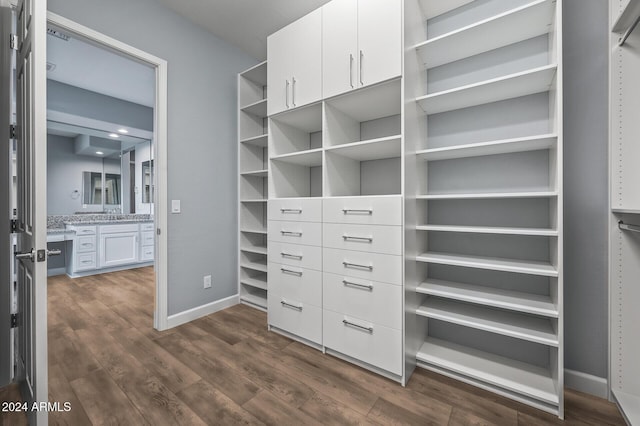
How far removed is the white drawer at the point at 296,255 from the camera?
81.3 inches

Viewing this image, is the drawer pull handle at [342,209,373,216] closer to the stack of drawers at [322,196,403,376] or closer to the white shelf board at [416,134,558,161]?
the stack of drawers at [322,196,403,376]

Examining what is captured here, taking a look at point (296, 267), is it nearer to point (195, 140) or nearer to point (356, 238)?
point (356, 238)

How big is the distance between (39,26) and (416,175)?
2.00 m

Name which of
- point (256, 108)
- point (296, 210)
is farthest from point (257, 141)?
point (296, 210)

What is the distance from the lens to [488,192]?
183cm

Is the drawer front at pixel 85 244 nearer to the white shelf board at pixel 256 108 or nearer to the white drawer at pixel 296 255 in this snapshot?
the white shelf board at pixel 256 108

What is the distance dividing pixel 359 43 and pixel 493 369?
2207 millimetres

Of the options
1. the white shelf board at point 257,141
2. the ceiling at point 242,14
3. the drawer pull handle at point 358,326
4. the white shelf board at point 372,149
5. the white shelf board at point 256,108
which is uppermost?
the ceiling at point 242,14

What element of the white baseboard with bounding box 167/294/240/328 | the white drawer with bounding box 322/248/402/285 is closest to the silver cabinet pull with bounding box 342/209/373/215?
the white drawer with bounding box 322/248/402/285

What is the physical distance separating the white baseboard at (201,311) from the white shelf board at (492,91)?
2597 mm

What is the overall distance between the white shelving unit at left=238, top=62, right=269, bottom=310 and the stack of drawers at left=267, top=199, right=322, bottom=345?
2.03ft

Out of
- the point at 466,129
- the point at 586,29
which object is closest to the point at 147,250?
the point at 466,129

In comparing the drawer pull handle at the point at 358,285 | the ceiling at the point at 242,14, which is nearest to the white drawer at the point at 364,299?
the drawer pull handle at the point at 358,285

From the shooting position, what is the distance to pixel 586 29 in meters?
1.58
